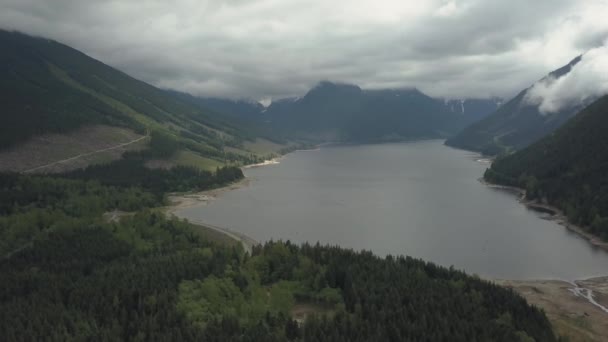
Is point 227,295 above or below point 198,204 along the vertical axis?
above

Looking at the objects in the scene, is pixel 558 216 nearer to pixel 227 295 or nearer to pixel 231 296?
pixel 231 296

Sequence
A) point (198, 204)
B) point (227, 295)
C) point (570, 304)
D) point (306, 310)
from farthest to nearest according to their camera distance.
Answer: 1. point (198, 204)
2. point (570, 304)
3. point (227, 295)
4. point (306, 310)

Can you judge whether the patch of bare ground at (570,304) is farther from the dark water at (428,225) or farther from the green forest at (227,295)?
the green forest at (227,295)

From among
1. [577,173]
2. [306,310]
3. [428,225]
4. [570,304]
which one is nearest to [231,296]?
[306,310]

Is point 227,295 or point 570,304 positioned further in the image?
point 570,304

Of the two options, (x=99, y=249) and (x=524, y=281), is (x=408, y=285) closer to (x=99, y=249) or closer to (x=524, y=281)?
(x=524, y=281)

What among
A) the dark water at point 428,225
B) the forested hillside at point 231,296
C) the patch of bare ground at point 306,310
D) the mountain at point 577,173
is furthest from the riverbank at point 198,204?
the mountain at point 577,173

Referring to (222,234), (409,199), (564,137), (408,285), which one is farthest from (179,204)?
(564,137)

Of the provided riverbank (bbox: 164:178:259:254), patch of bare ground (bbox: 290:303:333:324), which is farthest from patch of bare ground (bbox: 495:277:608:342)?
riverbank (bbox: 164:178:259:254)
